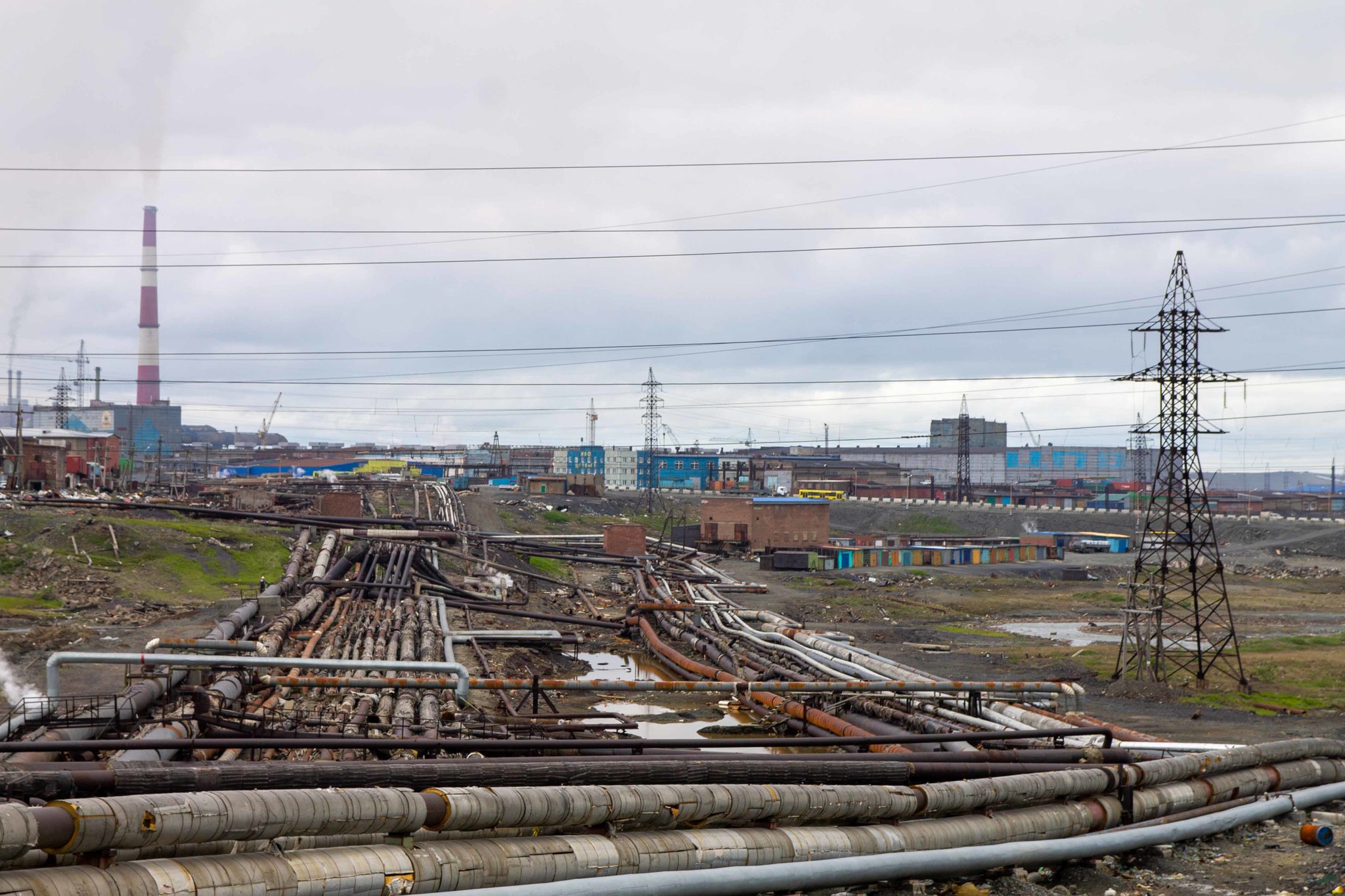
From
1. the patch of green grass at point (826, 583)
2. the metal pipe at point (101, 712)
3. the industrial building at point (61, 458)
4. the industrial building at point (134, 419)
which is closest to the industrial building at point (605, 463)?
the industrial building at point (134, 419)

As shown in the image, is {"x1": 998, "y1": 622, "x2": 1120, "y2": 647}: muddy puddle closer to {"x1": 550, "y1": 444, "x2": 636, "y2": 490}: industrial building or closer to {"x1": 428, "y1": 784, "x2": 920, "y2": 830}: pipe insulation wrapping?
{"x1": 428, "y1": 784, "x2": 920, "y2": 830}: pipe insulation wrapping

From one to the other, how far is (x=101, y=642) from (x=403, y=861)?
1842 cm

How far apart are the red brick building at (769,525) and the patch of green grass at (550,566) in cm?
1783

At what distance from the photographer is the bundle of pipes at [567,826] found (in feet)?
20.7

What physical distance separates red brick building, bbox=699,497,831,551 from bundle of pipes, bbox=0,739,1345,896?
175 feet

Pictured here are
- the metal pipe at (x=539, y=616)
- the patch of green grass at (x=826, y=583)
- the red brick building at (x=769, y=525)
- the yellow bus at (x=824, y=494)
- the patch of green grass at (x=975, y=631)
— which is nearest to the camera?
the metal pipe at (x=539, y=616)

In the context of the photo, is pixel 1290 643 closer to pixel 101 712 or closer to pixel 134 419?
pixel 101 712

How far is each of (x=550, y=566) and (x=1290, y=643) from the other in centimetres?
2882

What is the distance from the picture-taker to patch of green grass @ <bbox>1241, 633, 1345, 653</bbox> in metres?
32.8

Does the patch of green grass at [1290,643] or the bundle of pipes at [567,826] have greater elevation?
the bundle of pipes at [567,826]

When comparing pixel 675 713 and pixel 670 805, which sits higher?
pixel 670 805

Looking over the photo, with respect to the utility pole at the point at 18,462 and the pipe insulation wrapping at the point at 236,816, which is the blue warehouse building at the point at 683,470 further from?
the pipe insulation wrapping at the point at 236,816

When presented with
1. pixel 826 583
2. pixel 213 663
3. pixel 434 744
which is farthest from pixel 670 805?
pixel 826 583

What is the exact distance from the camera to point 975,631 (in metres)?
38.2
